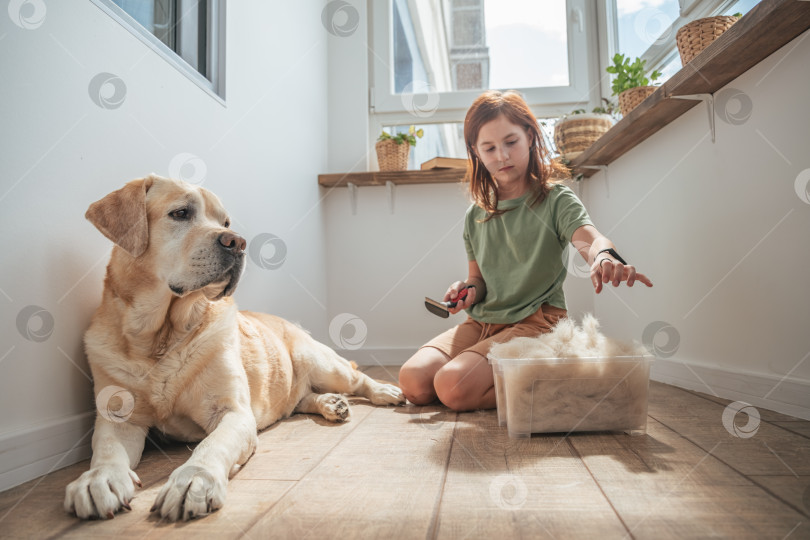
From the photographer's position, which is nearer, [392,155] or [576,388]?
[576,388]

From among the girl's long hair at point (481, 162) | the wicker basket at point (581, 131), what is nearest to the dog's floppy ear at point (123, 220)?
the girl's long hair at point (481, 162)

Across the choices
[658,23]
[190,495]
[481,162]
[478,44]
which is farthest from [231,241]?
[478,44]

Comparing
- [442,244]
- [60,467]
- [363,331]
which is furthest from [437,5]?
[60,467]

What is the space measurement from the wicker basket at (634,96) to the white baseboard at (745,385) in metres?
1.09

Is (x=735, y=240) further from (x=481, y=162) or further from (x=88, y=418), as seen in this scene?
(x=88, y=418)

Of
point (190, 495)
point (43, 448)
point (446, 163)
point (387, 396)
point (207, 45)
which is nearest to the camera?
point (190, 495)

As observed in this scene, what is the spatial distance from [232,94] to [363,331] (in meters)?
1.60

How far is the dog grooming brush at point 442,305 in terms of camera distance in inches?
70.8

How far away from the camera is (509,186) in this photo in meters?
2.01

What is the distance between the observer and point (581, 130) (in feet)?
9.00

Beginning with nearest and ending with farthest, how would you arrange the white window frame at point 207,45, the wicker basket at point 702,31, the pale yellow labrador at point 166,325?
the pale yellow labrador at point 166,325 < the white window frame at point 207,45 < the wicker basket at point 702,31

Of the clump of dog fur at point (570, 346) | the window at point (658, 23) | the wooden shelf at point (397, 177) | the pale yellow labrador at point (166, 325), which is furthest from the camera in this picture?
the wooden shelf at point (397, 177)

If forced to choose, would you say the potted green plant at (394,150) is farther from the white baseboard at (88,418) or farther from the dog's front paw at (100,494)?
the dog's front paw at (100,494)

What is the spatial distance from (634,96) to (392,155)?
137cm
